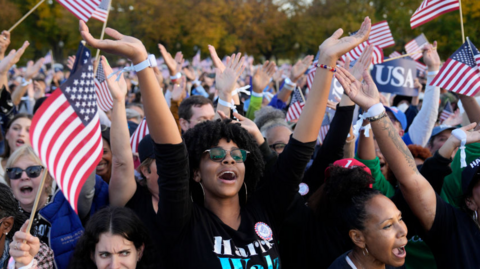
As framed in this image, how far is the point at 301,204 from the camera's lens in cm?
340

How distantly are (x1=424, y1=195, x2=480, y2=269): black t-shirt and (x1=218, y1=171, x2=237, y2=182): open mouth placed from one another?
1296mm

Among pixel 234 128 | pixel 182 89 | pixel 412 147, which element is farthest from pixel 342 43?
pixel 182 89

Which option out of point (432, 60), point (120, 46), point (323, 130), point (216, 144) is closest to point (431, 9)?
point (432, 60)

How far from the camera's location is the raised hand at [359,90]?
3.05 m

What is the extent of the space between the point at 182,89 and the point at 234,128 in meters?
2.77

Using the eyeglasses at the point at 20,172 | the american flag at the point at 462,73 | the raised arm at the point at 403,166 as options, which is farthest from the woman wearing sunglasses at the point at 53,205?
the american flag at the point at 462,73

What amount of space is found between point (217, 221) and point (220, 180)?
0.25 metres

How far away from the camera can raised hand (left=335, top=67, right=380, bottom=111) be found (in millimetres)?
3055

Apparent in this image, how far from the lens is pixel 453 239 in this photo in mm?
3033

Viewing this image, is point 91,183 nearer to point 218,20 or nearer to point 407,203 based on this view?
point 407,203

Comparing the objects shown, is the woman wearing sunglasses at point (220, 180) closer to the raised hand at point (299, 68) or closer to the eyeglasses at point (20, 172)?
the eyeglasses at point (20, 172)

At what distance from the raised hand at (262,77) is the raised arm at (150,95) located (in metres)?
3.70

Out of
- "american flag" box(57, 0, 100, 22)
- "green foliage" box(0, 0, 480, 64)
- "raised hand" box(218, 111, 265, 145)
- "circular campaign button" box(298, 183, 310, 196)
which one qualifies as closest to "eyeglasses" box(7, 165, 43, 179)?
"raised hand" box(218, 111, 265, 145)

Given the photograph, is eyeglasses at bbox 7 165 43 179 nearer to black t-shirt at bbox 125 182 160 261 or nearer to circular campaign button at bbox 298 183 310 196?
black t-shirt at bbox 125 182 160 261
